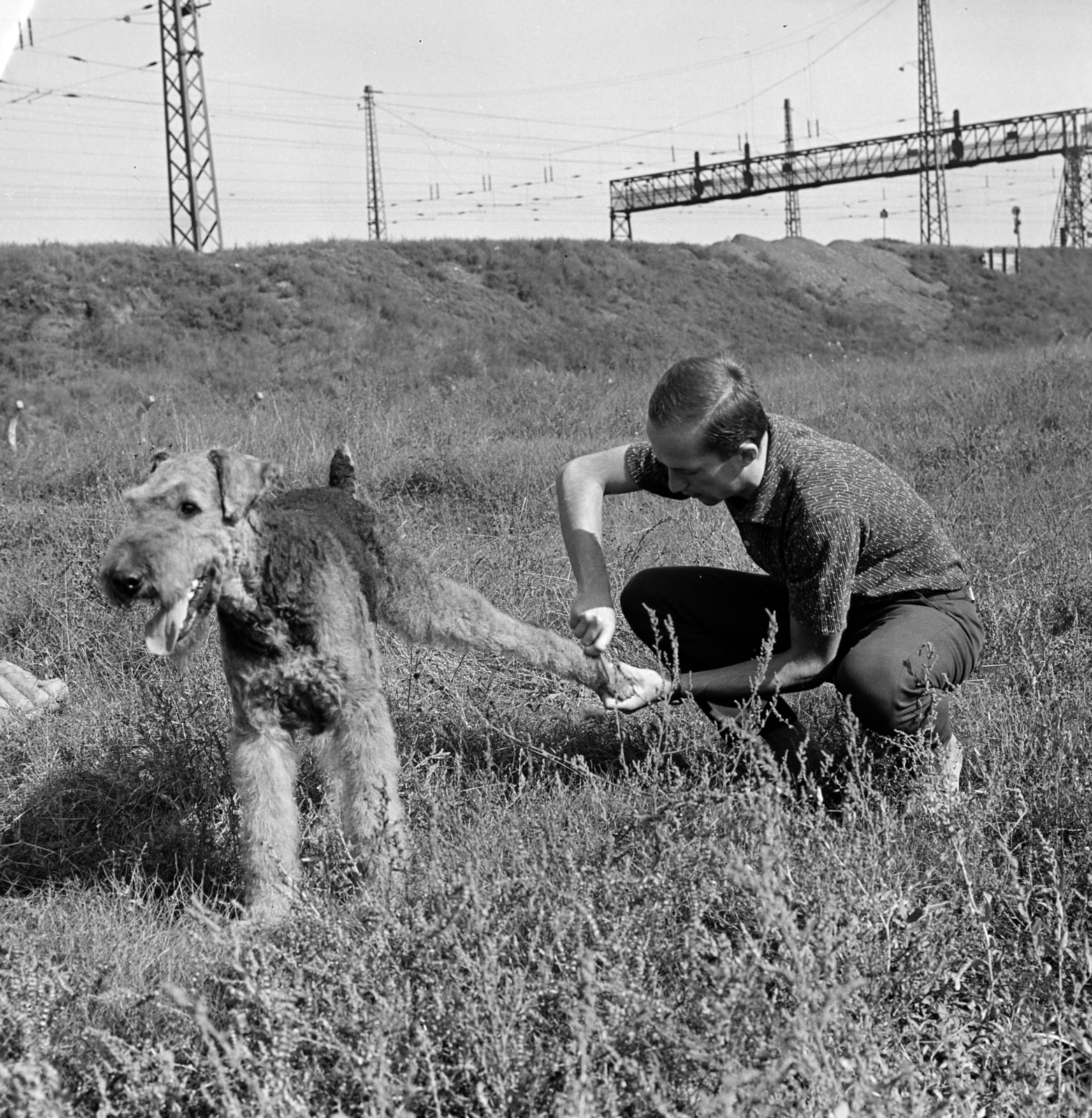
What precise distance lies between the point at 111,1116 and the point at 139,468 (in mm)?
6306

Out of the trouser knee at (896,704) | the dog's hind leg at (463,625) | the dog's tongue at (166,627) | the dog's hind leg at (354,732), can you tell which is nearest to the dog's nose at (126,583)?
the dog's tongue at (166,627)

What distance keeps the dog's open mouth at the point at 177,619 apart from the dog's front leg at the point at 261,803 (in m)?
0.38

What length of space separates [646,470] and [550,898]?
178 cm

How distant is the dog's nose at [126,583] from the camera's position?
2.76m

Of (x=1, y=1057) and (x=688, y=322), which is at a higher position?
(x=688, y=322)

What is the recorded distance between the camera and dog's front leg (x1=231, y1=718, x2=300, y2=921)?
3.12 m

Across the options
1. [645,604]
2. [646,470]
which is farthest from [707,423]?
[645,604]

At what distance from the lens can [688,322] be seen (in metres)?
23.5

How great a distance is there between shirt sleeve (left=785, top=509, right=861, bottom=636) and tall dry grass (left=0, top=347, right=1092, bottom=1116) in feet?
1.79

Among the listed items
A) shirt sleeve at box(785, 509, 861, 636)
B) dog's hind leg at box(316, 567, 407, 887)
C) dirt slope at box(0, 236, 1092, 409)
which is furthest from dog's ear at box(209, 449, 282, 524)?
dirt slope at box(0, 236, 1092, 409)

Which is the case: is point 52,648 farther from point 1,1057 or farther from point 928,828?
point 928,828

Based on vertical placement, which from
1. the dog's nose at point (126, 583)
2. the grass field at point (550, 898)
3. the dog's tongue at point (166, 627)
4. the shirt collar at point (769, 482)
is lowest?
the grass field at point (550, 898)

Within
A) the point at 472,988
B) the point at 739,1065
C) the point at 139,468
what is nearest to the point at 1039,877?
the point at 739,1065

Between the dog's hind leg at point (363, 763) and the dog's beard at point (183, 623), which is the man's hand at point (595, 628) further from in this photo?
the dog's beard at point (183, 623)
